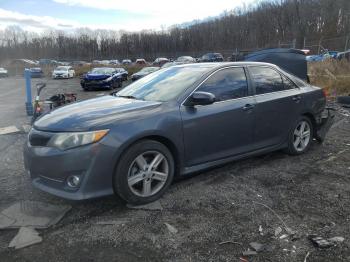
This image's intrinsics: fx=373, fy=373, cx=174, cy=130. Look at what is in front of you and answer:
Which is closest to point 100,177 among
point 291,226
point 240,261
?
point 240,261

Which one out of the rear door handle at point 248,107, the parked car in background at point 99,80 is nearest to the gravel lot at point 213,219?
the rear door handle at point 248,107

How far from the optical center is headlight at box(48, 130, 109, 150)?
12.1ft

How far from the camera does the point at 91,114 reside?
402 cm

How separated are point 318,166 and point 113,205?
3131 mm

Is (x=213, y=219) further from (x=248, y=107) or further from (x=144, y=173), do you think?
(x=248, y=107)

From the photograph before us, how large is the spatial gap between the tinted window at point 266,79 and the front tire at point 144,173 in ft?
6.06

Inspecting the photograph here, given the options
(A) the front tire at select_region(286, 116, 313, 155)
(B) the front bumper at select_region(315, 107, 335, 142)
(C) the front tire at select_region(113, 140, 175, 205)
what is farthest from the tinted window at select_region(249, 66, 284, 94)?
(C) the front tire at select_region(113, 140, 175, 205)

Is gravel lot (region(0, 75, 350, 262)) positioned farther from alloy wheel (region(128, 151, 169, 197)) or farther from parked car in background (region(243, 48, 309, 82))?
parked car in background (region(243, 48, 309, 82))

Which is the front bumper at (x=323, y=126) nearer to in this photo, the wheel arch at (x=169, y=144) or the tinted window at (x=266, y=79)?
the tinted window at (x=266, y=79)

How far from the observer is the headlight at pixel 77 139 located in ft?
12.1

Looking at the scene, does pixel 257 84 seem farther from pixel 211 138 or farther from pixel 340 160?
pixel 340 160

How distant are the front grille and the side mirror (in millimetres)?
1650

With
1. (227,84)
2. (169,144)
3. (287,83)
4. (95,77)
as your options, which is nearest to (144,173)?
(169,144)

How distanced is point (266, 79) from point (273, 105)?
0.42 metres
